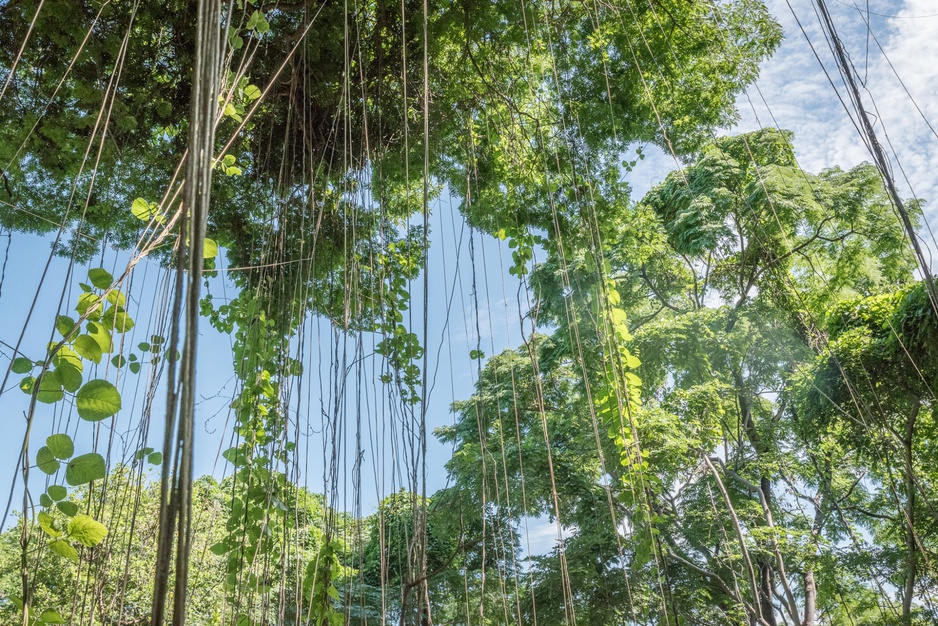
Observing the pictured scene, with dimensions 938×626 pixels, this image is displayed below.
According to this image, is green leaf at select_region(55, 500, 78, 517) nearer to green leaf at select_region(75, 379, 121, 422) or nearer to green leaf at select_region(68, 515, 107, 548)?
green leaf at select_region(68, 515, 107, 548)

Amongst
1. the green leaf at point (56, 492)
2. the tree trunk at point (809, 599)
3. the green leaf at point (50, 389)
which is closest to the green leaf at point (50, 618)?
the green leaf at point (56, 492)

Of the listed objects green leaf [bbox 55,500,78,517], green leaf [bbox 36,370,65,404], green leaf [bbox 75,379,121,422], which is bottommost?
green leaf [bbox 55,500,78,517]

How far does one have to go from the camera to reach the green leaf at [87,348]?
0.64 meters

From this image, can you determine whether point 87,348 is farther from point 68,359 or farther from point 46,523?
point 46,523

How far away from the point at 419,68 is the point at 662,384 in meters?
5.16

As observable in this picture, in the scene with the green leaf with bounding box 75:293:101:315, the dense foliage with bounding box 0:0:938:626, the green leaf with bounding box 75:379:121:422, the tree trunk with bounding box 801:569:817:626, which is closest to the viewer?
the green leaf with bounding box 75:379:121:422

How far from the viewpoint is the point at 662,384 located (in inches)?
246

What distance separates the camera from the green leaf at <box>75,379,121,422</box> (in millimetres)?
554

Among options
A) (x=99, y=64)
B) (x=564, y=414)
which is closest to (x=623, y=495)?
(x=99, y=64)

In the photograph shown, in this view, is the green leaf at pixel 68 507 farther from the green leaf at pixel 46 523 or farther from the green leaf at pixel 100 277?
the green leaf at pixel 100 277

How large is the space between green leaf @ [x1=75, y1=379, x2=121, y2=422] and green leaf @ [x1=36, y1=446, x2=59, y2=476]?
60mm

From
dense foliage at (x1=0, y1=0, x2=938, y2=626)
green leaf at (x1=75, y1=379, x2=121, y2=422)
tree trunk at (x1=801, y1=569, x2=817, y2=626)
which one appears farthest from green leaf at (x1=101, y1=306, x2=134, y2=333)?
tree trunk at (x1=801, y1=569, x2=817, y2=626)

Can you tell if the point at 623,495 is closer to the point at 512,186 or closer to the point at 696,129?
the point at 512,186

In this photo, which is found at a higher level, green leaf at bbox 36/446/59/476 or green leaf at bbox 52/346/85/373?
green leaf at bbox 52/346/85/373
